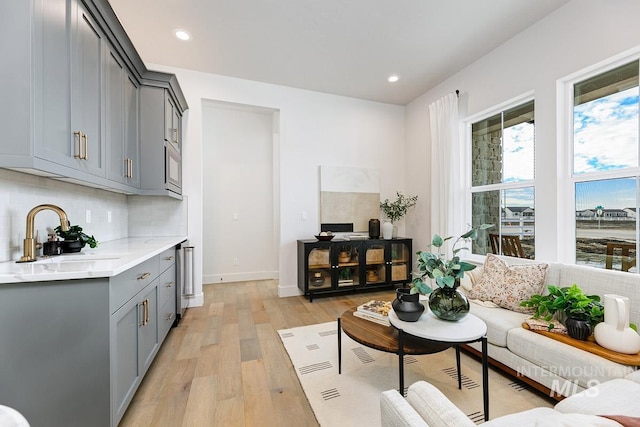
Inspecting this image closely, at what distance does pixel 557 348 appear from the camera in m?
1.56

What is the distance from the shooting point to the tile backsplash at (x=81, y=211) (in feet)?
5.03

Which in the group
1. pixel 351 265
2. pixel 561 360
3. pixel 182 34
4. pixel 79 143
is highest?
pixel 182 34

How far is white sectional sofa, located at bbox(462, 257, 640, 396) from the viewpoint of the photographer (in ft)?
4.66

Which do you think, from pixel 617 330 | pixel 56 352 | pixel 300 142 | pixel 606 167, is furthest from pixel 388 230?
pixel 56 352

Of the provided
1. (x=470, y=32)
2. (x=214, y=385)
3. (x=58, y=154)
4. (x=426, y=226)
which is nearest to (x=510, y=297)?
(x=426, y=226)

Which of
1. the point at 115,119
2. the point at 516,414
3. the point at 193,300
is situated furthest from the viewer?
the point at 193,300

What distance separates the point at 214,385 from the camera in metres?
1.80

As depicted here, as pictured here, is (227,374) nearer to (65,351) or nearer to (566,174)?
(65,351)

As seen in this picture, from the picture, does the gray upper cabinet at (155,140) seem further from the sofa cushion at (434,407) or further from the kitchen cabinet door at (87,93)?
the sofa cushion at (434,407)

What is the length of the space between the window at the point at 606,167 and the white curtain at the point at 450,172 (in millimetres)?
1157

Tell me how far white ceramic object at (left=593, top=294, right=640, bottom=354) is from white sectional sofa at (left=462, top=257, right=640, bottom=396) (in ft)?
0.39

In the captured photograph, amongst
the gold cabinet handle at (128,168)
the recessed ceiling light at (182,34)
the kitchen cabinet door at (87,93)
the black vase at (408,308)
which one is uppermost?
the recessed ceiling light at (182,34)

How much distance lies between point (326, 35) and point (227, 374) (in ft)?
10.4

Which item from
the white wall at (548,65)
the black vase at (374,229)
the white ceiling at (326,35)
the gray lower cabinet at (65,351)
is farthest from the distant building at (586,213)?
the gray lower cabinet at (65,351)
